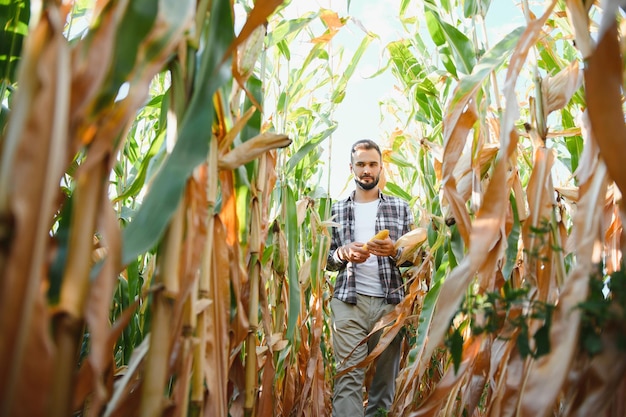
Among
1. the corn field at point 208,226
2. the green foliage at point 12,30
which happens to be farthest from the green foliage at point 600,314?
the green foliage at point 12,30

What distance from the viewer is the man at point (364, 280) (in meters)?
1.91

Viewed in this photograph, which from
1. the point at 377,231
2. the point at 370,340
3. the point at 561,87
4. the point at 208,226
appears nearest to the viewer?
the point at 208,226

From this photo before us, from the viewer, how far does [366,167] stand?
2.26 meters

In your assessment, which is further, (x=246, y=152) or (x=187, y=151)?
(x=246, y=152)

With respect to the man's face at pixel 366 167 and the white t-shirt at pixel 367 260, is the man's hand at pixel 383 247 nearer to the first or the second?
the white t-shirt at pixel 367 260

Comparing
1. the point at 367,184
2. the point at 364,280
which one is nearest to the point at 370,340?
the point at 364,280

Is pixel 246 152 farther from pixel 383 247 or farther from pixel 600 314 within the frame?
pixel 383 247

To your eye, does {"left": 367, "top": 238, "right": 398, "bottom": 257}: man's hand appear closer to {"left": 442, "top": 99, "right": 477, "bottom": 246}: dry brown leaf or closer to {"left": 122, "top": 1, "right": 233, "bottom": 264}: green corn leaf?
{"left": 442, "top": 99, "right": 477, "bottom": 246}: dry brown leaf

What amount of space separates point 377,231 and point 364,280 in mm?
242

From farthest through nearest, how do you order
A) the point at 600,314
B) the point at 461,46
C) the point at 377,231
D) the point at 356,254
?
the point at 377,231 < the point at 356,254 < the point at 461,46 < the point at 600,314

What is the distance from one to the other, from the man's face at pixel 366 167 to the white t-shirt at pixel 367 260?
10cm

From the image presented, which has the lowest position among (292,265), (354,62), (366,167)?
(292,265)

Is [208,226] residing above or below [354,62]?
below

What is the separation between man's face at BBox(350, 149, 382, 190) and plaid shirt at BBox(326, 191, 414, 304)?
0.09 m
